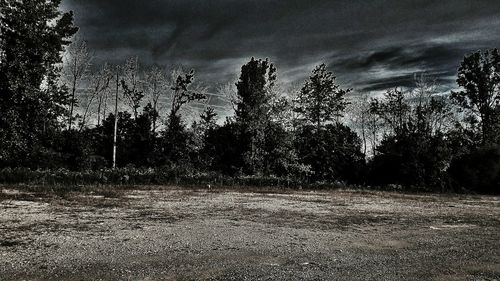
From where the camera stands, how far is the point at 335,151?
36.8 m

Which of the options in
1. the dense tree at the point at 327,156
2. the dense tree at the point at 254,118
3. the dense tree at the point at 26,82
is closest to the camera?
the dense tree at the point at 26,82

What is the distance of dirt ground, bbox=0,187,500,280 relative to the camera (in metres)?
5.61

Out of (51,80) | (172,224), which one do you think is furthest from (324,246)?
(51,80)

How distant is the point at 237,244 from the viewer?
7.52 metres

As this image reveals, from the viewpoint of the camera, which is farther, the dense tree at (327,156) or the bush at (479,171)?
the dense tree at (327,156)

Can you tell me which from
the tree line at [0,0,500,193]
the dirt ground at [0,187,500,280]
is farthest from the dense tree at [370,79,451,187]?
the dirt ground at [0,187,500,280]

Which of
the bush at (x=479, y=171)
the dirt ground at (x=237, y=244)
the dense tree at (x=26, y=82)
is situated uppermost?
the dense tree at (x=26, y=82)

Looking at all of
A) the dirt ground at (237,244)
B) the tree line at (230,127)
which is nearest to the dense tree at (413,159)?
the tree line at (230,127)

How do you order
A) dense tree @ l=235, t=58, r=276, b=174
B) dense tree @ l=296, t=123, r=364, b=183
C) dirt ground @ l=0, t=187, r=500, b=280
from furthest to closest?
1. dense tree @ l=296, t=123, r=364, b=183
2. dense tree @ l=235, t=58, r=276, b=174
3. dirt ground @ l=0, t=187, r=500, b=280

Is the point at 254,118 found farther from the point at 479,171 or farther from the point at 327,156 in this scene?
the point at 479,171

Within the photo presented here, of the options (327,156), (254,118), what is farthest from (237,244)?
(327,156)

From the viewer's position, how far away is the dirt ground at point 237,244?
5610 mm

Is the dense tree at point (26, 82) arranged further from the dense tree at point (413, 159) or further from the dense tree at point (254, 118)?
the dense tree at point (413, 159)

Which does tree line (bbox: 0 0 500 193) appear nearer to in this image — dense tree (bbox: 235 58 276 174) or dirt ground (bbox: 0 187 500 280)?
dense tree (bbox: 235 58 276 174)
